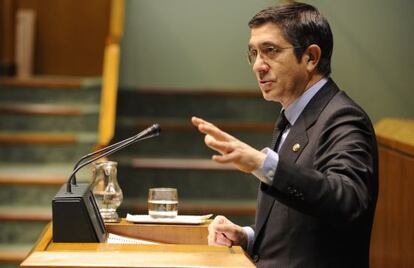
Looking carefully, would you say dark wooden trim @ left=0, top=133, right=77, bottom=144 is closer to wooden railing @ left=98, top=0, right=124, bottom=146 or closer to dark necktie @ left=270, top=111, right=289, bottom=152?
wooden railing @ left=98, top=0, right=124, bottom=146

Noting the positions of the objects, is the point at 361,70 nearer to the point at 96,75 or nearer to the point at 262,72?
the point at 96,75

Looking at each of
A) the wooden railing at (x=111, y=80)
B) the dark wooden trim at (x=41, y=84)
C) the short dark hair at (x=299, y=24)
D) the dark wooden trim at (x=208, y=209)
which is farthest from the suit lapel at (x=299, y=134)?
the dark wooden trim at (x=41, y=84)

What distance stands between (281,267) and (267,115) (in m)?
3.90

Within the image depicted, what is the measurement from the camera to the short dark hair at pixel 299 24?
2262 millimetres

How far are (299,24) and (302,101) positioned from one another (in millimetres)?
211

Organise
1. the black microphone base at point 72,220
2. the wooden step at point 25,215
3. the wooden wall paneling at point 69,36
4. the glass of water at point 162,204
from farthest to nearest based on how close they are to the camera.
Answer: the wooden wall paneling at point 69,36 → the wooden step at point 25,215 → the glass of water at point 162,204 → the black microphone base at point 72,220

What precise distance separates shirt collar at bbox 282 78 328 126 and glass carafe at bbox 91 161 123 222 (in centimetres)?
59

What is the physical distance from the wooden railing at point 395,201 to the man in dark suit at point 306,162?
3.67 feet

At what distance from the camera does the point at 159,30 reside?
21.4 feet

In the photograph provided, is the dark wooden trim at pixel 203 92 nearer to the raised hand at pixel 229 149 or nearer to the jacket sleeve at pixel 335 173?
the jacket sleeve at pixel 335 173

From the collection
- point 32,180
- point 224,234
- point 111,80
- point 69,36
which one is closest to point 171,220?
point 224,234

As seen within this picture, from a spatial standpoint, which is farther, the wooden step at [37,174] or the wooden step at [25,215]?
the wooden step at [37,174]

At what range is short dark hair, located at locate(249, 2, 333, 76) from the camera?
2262 mm

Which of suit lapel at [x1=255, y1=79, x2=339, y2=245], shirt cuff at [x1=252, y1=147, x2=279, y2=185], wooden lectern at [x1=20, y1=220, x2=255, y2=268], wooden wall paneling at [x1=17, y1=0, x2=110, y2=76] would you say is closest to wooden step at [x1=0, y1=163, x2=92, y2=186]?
wooden wall paneling at [x1=17, y1=0, x2=110, y2=76]
